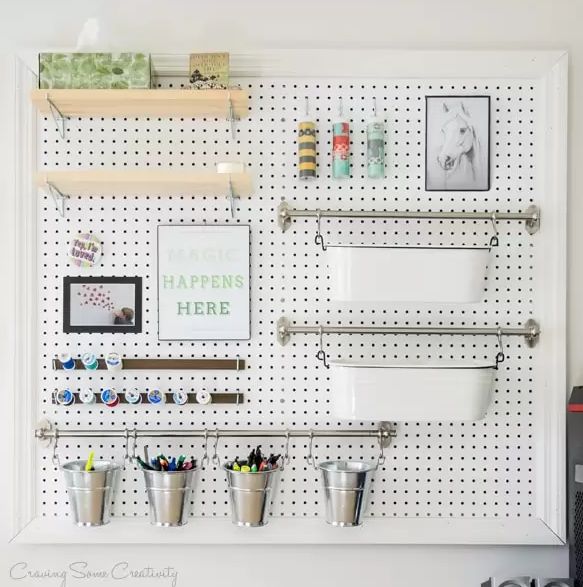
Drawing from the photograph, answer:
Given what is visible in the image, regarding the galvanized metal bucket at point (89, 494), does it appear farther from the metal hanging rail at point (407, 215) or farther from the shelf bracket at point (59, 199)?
the metal hanging rail at point (407, 215)

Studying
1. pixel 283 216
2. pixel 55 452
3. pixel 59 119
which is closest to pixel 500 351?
pixel 283 216

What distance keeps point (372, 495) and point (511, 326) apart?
502 mm

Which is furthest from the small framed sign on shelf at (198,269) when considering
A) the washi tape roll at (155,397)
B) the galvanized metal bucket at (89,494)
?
the galvanized metal bucket at (89,494)

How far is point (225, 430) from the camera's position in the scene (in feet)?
6.06

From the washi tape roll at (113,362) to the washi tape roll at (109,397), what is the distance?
5cm

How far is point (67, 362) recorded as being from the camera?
1819 mm

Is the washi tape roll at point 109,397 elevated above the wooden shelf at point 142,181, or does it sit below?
below

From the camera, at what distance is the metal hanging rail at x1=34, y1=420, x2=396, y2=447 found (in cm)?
182

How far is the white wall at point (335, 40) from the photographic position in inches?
73.9

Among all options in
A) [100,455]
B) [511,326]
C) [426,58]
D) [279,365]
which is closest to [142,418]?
[100,455]

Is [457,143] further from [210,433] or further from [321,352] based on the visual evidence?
[210,433]

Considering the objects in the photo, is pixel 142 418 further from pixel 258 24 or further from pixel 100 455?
pixel 258 24

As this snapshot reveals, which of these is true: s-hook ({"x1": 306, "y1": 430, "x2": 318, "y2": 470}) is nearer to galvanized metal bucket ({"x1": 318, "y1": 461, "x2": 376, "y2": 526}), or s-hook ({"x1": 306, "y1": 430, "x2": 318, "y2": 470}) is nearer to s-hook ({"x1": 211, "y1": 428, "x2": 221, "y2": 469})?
galvanized metal bucket ({"x1": 318, "y1": 461, "x2": 376, "y2": 526})

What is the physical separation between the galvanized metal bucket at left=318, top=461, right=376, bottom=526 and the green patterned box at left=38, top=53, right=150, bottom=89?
94 centimetres
